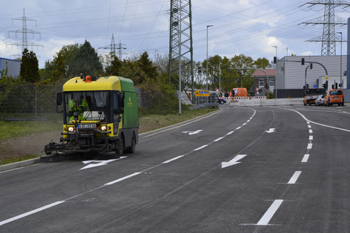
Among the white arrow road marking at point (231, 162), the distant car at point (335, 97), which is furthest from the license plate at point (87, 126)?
the distant car at point (335, 97)

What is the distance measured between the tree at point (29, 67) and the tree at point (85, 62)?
203 inches

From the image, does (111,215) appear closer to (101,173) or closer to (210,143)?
(101,173)

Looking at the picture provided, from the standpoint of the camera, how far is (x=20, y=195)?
8414 mm

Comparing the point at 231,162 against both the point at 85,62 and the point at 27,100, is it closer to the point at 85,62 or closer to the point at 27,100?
the point at 27,100

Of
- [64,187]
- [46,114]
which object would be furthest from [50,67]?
[64,187]

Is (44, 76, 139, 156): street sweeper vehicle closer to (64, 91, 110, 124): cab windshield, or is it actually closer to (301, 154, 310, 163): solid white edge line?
(64, 91, 110, 124): cab windshield

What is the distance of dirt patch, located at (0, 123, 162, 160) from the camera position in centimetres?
1492

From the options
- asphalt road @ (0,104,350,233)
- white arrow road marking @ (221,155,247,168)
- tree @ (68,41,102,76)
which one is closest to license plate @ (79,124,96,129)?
asphalt road @ (0,104,350,233)

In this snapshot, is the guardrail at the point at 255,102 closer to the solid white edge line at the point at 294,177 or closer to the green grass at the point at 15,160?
the green grass at the point at 15,160

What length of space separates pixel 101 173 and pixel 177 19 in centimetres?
3626

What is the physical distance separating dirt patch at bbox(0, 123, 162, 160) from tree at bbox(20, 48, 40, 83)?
4019cm

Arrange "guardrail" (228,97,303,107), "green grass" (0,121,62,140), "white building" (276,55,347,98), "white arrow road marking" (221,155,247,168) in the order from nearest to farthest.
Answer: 1. "white arrow road marking" (221,155,247,168)
2. "green grass" (0,121,62,140)
3. "guardrail" (228,97,303,107)
4. "white building" (276,55,347,98)

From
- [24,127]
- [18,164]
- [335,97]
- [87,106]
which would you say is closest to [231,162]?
[87,106]

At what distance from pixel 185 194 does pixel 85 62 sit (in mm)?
52311
